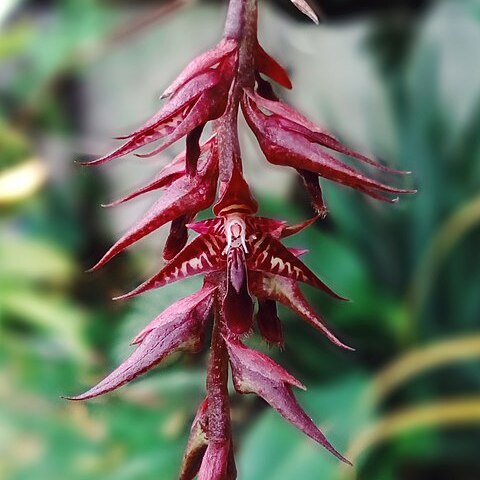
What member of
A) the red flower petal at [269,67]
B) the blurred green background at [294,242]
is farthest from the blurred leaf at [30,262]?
the red flower petal at [269,67]

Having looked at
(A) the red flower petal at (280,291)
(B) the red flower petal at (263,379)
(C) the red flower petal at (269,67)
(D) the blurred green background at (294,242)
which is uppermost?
(D) the blurred green background at (294,242)

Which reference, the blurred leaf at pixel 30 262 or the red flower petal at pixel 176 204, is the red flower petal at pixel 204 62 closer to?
the red flower petal at pixel 176 204

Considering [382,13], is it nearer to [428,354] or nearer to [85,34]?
[85,34]

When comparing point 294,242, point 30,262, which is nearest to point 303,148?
point 294,242

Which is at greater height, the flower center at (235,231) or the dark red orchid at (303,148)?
the dark red orchid at (303,148)

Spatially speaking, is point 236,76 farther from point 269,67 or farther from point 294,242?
point 294,242

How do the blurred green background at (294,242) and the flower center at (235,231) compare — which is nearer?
the flower center at (235,231)

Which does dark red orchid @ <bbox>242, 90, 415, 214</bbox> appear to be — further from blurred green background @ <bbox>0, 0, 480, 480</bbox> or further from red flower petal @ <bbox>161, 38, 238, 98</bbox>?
blurred green background @ <bbox>0, 0, 480, 480</bbox>
